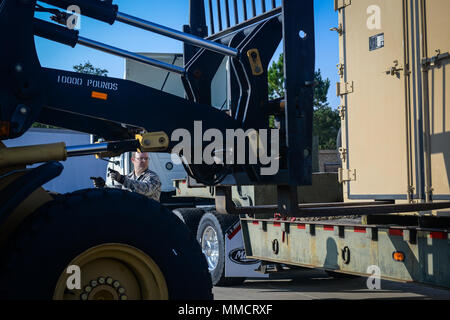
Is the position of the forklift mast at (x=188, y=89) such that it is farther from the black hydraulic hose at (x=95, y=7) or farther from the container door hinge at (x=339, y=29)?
the container door hinge at (x=339, y=29)

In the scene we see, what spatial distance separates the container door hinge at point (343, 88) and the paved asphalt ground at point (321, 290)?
238 centimetres

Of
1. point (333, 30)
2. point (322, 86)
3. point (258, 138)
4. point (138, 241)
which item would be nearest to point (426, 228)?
point (258, 138)

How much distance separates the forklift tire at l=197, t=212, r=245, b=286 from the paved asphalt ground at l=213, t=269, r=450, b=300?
122 millimetres

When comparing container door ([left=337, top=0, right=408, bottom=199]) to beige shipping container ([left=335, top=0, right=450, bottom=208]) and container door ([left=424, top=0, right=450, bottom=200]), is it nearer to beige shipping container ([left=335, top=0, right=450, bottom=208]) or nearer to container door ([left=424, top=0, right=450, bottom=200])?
beige shipping container ([left=335, top=0, right=450, bottom=208])

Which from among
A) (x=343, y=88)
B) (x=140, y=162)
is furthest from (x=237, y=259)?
(x=343, y=88)

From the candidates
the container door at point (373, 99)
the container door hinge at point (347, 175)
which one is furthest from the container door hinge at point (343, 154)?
the container door hinge at point (347, 175)

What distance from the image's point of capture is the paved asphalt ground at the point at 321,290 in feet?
22.7

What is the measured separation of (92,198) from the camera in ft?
8.94

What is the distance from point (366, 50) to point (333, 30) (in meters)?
0.59

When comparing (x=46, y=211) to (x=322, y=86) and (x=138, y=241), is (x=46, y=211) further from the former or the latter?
(x=322, y=86)

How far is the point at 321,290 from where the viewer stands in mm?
7504

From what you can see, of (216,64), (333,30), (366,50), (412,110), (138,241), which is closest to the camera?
(138,241)

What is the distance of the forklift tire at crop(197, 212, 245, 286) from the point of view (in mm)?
7926

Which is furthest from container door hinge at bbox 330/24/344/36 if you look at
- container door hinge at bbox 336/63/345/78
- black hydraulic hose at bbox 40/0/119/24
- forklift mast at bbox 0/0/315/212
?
black hydraulic hose at bbox 40/0/119/24
